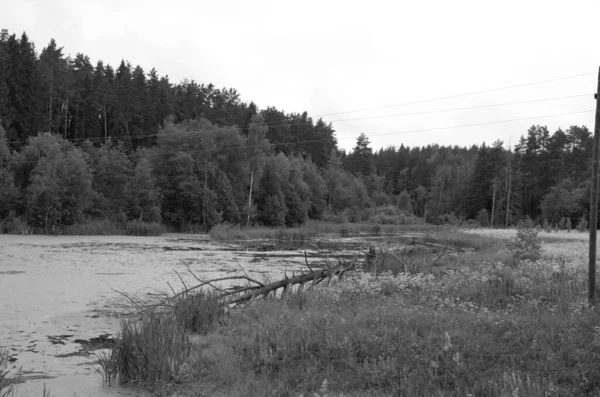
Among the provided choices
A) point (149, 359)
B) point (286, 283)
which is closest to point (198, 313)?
point (149, 359)

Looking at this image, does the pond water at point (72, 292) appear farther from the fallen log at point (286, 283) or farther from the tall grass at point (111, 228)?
the tall grass at point (111, 228)

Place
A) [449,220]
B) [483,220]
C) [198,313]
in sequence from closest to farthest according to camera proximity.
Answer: [198,313] < [483,220] < [449,220]

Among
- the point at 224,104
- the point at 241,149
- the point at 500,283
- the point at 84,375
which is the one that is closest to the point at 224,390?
the point at 84,375

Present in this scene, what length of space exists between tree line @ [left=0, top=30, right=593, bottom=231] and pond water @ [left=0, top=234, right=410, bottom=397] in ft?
64.3

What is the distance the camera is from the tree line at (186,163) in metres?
46.9

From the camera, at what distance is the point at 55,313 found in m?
12.1

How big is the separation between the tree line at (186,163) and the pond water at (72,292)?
64.3 feet

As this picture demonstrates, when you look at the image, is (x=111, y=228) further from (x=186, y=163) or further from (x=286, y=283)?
(x=286, y=283)

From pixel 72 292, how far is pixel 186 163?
4211 cm

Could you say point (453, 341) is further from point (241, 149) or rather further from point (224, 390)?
point (241, 149)

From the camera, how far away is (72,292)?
14.8m

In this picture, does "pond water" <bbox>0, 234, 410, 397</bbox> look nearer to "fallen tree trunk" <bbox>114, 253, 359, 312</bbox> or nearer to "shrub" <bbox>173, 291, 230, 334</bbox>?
"fallen tree trunk" <bbox>114, 253, 359, 312</bbox>

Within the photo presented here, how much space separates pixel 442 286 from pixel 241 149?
5156 centimetres

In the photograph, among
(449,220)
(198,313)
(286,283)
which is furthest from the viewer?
(449,220)
